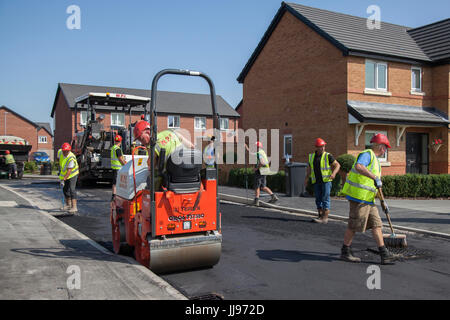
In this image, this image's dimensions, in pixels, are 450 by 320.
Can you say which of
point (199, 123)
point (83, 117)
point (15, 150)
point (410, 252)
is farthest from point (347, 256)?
point (199, 123)

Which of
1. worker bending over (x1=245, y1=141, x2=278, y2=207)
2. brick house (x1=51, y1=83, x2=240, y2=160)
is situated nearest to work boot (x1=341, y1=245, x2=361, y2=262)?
worker bending over (x1=245, y1=141, x2=278, y2=207)

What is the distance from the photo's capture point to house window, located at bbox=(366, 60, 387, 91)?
58.9 ft

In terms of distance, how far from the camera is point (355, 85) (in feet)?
57.2

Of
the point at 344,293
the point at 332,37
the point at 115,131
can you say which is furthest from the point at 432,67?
the point at 344,293

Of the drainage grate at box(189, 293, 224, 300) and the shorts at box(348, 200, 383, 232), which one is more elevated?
the shorts at box(348, 200, 383, 232)

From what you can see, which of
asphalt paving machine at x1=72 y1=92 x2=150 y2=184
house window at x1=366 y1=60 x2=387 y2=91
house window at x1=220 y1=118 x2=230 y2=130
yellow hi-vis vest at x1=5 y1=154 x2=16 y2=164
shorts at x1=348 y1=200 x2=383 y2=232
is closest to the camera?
shorts at x1=348 y1=200 x2=383 y2=232

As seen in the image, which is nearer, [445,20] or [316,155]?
[316,155]

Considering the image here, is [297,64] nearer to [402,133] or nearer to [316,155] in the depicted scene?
[402,133]

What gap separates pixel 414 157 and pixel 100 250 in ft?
55.8

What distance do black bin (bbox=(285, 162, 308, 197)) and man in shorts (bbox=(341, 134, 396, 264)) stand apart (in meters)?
8.45

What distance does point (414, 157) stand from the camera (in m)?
19.5

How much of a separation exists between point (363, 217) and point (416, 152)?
15316mm

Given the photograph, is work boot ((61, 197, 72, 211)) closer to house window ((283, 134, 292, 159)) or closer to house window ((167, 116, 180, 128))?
house window ((283, 134, 292, 159))

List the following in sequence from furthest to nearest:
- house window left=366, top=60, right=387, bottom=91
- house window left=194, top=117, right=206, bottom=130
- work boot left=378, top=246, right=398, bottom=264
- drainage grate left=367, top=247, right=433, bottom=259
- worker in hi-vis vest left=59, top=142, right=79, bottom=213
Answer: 1. house window left=194, top=117, right=206, bottom=130
2. house window left=366, top=60, right=387, bottom=91
3. worker in hi-vis vest left=59, top=142, right=79, bottom=213
4. drainage grate left=367, top=247, right=433, bottom=259
5. work boot left=378, top=246, right=398, bottom=264
